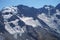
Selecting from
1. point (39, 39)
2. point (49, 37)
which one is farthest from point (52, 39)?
point (39, 39)

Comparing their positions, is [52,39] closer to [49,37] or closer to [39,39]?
[49,37]

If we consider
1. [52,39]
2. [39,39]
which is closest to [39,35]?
[39,39]

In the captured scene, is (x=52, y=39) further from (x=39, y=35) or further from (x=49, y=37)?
(x=39, y=35)

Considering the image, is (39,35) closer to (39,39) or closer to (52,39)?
(39,39)
